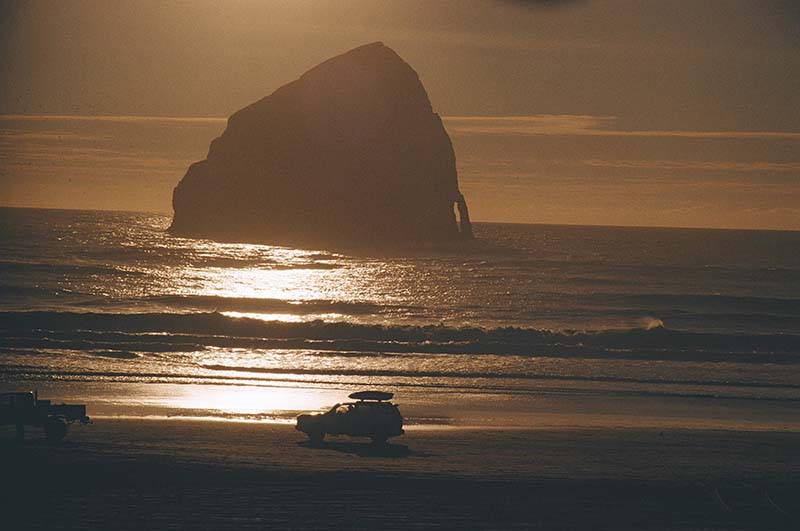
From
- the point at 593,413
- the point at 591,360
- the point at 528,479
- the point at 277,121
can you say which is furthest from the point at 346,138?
the point at 528,479

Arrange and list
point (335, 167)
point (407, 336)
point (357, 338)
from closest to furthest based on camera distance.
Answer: point (357, 338) → point (407, 336) → point (335, 167)

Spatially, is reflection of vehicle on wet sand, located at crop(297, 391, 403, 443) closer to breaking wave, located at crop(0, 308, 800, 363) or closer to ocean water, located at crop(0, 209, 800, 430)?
ocean water, located at crop(0, 209, 800, 430)

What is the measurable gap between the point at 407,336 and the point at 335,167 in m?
87.2

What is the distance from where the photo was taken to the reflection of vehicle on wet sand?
24016mm

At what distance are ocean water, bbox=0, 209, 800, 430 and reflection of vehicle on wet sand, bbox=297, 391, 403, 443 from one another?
13.5 feet

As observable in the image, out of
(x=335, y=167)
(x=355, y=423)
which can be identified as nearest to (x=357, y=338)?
(x=355, y=423)

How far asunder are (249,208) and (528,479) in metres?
126

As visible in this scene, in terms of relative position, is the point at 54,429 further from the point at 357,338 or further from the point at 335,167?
the point at 335,167

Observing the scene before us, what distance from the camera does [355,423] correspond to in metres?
24.2

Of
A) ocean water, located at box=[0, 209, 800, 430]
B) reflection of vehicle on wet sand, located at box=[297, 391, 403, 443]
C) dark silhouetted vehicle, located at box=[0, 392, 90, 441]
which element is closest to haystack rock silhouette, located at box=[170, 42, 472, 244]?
ocean water, located at box=[0, 209, 800, 430]

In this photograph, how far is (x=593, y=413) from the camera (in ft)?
101

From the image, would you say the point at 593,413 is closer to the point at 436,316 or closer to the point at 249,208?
the point at 436,316

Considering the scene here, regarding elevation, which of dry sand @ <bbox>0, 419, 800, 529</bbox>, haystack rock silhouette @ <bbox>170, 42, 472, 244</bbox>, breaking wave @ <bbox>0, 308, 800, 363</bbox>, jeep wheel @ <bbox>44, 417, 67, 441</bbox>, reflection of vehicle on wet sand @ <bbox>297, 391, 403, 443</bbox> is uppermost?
haystack rock silhouette @ <bbox>170, 42, 472, 244</bbox>

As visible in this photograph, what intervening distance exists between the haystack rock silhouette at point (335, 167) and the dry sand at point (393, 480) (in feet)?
361
